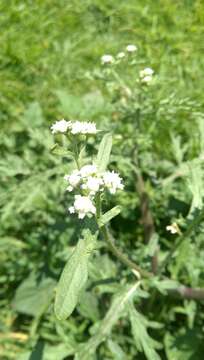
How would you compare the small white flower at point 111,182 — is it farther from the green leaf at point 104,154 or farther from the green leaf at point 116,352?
the green leaf at point 116,352

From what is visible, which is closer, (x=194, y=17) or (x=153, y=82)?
(x=153, y=82)

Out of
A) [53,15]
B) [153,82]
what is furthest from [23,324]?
[53,15]

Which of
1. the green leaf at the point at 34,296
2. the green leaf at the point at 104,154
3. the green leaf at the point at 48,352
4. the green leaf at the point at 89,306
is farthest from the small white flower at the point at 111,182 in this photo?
the green leaf at the point at 34,296

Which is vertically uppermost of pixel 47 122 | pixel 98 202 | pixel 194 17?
pixel 194 17

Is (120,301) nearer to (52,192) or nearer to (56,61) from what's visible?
(52,192)

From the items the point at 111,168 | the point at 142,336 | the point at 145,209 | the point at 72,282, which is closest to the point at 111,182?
the point at 72,282
